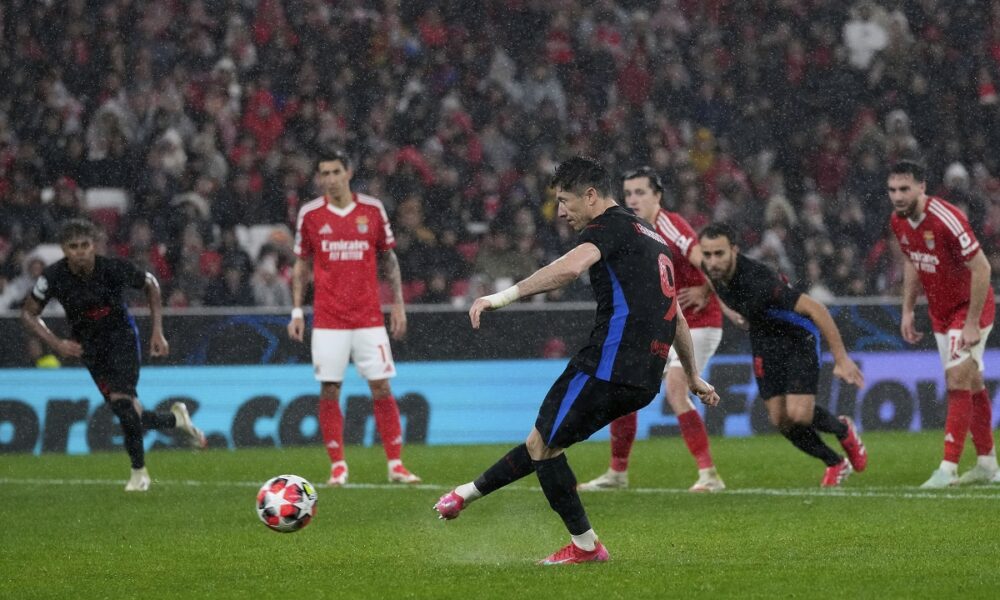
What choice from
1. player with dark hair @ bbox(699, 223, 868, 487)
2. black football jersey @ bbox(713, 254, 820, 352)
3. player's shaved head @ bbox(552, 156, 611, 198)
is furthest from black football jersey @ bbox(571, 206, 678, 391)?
black football jersey @ bbox(713, 254, 820, 352)

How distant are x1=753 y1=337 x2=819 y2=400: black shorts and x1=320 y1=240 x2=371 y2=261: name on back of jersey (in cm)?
308

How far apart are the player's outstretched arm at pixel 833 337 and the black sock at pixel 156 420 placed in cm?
476

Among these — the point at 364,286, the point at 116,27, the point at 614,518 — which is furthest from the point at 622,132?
the point at 614,518

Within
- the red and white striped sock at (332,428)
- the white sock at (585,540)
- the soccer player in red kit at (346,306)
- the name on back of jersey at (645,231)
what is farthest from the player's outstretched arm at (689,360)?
the red and white striped sock at (332,428)

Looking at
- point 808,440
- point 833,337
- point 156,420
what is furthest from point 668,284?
point 156,420

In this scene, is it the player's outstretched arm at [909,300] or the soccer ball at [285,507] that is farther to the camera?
the player's outstretched arm at [909,300]

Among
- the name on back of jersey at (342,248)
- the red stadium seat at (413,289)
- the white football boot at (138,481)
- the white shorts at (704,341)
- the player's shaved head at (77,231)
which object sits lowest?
the white football boot at (138,481)

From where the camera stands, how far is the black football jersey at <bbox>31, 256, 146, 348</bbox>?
11.2 metres

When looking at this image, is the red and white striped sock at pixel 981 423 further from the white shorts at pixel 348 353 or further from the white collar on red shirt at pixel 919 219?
the white shorts at pixel 348 353

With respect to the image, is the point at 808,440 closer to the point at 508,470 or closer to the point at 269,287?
the point at 508,470

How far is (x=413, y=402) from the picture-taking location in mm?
15305

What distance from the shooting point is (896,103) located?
2209cm

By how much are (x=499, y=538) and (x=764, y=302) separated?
2948 mm

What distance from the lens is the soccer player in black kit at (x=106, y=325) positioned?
36.6ft
